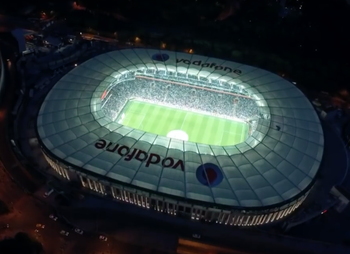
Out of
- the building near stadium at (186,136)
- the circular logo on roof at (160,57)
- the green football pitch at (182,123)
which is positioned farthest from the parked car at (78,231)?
the circular logo on roof at (160,57)

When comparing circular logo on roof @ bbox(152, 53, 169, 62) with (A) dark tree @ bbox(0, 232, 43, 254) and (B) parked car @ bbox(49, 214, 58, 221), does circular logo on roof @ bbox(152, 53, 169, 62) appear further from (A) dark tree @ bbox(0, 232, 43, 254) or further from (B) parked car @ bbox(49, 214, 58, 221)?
(A) dark tree @ bbox(0, 232, 43, 254)

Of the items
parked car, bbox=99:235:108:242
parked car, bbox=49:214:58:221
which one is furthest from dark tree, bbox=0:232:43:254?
parked car, bbox=99:235:108:242

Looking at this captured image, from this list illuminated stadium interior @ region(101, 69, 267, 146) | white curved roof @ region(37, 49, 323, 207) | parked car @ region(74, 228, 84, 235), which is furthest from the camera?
illuminated stadium interior @ region(101, 69, 267, 146)

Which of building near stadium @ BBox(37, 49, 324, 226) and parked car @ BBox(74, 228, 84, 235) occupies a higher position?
building near stadium @ BBox(37, 49, 324, 226)

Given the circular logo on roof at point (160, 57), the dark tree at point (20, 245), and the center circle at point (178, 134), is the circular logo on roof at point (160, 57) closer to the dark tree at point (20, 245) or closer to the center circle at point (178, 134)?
the center circle at point (178, 134)

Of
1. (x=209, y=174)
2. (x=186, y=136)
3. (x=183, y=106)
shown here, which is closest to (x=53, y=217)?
(x=209, y=174)

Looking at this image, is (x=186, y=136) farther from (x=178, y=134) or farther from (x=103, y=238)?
(x=103, y=238)

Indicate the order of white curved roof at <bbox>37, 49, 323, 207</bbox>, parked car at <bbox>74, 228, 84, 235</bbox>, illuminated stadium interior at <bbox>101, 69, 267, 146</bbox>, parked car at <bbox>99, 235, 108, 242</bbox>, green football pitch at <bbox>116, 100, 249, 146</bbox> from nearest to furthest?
white curved roof at <bbox>37, 49, 323, 207</bbox> < parked car at <bbox>99, 235, 108, 242</bbox> < parked car at <bbox>74, 228, 84, 235</bbox> < illuminated stadium interior at <bbox>101, 69, 267, 146</bbox> < green football pitch at <bbox>116, 100, 249, 146</bbox>
